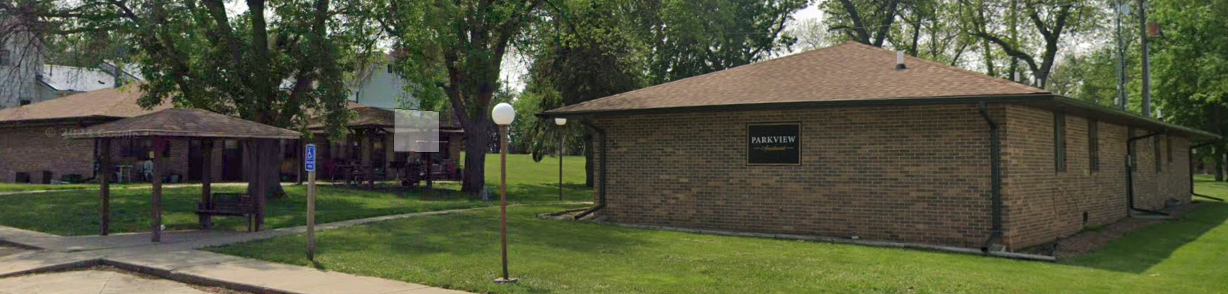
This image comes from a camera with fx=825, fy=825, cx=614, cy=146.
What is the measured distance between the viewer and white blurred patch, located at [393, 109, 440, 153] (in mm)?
30375

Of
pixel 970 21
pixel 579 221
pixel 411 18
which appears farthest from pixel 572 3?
pixel 970 21

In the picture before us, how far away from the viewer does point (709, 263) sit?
1059cm

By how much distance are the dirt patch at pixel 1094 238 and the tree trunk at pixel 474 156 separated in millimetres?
17123

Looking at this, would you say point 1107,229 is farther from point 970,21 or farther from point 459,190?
point 970,21

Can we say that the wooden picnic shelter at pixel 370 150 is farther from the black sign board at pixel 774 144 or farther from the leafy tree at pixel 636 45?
the black sign board at pixel 774 144

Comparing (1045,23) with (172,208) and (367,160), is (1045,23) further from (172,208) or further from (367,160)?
(172,208)

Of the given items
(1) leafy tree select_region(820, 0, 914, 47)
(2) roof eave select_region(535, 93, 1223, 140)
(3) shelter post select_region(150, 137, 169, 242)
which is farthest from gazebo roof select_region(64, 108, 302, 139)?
(1) leafy tree select_region(820, 0, 914, 47)

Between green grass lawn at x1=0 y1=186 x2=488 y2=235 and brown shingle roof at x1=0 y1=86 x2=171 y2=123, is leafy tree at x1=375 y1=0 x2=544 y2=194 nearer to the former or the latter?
green grass lawn at x1=0 y1=186 x2=488 y2=235

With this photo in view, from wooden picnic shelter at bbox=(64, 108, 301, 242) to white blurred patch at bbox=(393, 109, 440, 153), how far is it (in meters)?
14.9

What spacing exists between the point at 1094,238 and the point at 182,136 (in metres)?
15.4

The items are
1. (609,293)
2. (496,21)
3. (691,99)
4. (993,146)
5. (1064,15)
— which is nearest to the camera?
(609,293)

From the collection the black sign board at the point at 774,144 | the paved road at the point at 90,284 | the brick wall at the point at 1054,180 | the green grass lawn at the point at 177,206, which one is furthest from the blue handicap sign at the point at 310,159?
the brick wall at the point at 1054,180

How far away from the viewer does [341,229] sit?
14.6 meters

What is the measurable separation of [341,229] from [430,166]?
12648mm
